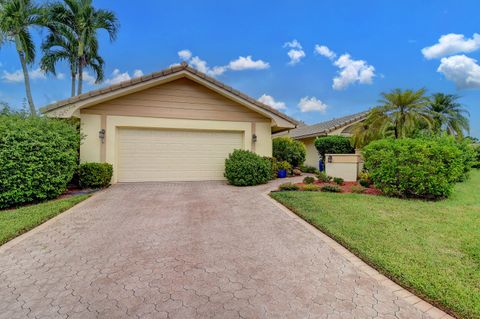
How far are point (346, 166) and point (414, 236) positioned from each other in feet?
22.1

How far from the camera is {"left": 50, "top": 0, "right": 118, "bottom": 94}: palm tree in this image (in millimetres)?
18234

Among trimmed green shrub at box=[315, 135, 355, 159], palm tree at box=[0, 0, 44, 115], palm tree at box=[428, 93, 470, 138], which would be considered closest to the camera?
palm tree at box=[0, 0, 44, 115]

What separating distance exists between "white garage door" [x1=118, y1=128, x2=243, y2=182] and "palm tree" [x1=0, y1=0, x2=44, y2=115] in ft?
28.9

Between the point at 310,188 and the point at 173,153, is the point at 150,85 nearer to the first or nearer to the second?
the point at 173,153

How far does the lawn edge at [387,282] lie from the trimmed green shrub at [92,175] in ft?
24.3

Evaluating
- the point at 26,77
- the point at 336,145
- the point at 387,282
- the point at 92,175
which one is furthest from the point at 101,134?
the point at 336,145

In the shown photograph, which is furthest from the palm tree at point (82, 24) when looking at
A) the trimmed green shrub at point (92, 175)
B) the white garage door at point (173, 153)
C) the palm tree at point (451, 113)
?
the palm tree at point (451, 113)

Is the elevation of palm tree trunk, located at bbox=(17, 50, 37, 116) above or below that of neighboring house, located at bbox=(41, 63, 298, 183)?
above

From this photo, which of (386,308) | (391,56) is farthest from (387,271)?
(391,56)

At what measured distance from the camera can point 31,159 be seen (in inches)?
270

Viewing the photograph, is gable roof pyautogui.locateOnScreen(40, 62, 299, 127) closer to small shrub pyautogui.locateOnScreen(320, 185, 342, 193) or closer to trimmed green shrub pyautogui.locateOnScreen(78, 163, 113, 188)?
trimmed green shrub pyautogui.locateOnScreen(78, 163, 113, 188)

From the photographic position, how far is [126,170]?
34.6ft

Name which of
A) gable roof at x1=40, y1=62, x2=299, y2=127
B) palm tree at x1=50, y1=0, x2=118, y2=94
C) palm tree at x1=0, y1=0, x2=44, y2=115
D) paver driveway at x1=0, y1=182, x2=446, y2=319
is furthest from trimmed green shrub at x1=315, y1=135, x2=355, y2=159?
palm tree at x1=50, y1=0, x2=118, y2=94

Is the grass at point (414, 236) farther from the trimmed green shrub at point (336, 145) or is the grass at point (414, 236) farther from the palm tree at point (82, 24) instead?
the palm tree at point (82, 24)
